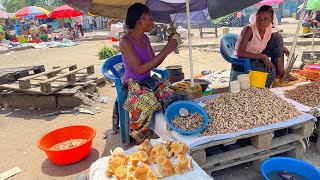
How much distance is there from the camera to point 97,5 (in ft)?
11.6

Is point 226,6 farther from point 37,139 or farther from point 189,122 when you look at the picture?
point 37,139

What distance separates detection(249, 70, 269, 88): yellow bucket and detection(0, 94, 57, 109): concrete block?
367cm

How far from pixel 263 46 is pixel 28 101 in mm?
4486

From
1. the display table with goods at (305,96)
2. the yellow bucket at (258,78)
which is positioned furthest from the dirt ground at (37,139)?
Result: the yellow bucket at (258,78)

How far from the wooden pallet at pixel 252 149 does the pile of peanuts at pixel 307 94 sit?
1.30 ft

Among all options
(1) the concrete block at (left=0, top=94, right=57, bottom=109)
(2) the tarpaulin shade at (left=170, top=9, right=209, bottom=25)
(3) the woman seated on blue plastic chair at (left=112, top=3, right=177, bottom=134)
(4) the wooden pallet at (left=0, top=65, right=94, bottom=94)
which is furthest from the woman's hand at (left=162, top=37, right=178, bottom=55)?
(1) the concrete block at (left=0, top=94, right=57, bottom=109)

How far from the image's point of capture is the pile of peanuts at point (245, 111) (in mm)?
2355

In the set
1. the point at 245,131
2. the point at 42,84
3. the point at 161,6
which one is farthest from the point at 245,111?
the point at 42,84

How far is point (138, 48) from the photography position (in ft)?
9.89

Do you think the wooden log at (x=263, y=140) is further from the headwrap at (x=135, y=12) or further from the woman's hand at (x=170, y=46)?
the headwrap at (x=135, y=12)

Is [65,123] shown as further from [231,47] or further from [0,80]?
[231,47]

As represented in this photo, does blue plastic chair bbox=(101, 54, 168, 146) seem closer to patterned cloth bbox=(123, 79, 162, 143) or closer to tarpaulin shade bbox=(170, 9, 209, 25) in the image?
patterned cloth bbox=(123, 79, 162, 143)

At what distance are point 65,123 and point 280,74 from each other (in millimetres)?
3541

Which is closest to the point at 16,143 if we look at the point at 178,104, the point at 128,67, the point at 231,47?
the point at 128,67
